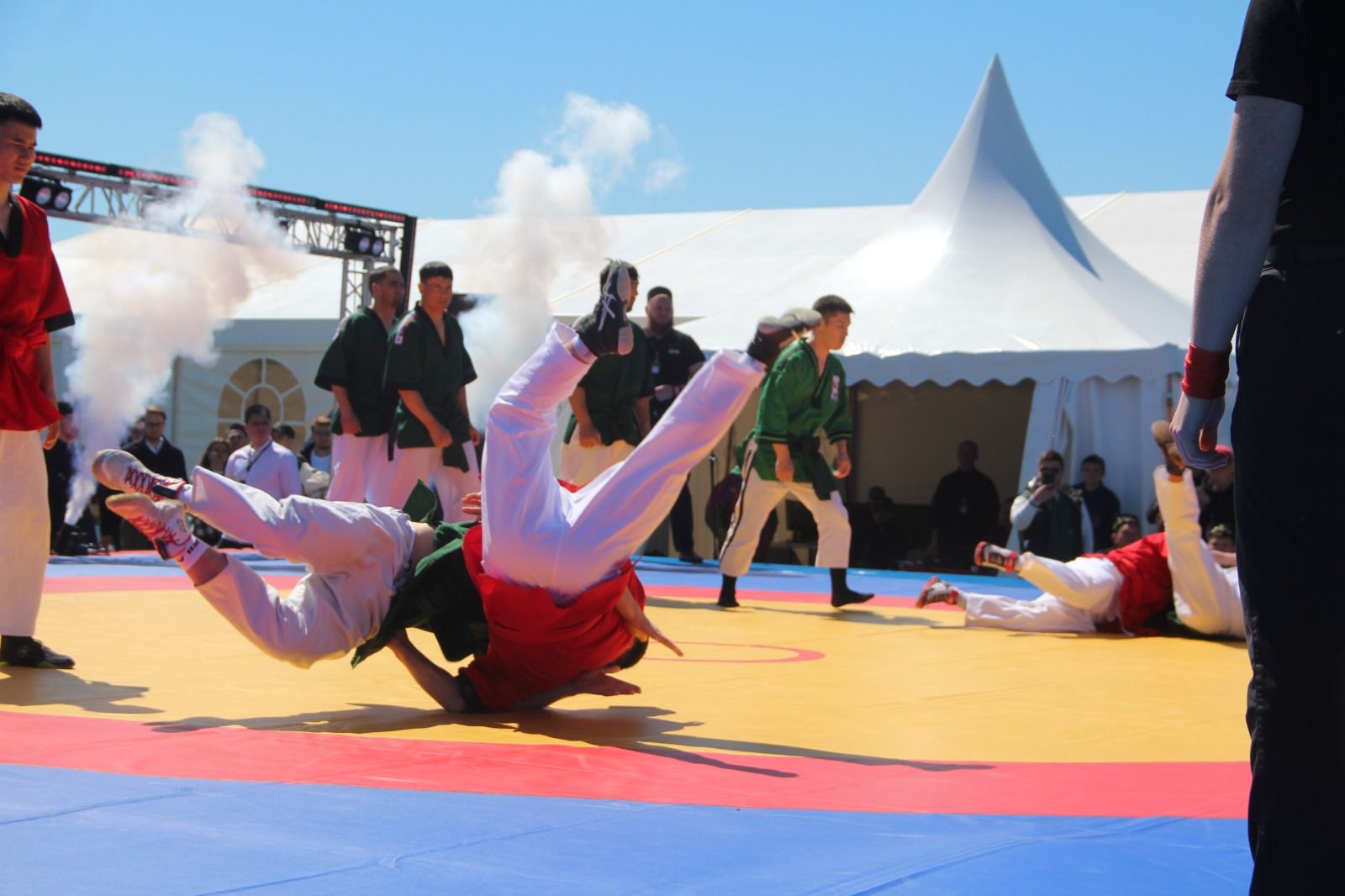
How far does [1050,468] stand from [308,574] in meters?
8.67

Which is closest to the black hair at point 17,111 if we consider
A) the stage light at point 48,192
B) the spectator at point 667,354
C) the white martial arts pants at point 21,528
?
the white martial arts pants at point 21,528

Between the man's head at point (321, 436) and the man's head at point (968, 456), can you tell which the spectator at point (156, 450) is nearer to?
the man's head at point (321, 436)

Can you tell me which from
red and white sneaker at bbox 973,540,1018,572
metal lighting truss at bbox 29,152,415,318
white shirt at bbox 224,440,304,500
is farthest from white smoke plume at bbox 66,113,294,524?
red and white sneaker at bbox 973,540,1018,572

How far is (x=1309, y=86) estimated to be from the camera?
1.96 metres

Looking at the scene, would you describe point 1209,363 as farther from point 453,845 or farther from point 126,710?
point 126,710

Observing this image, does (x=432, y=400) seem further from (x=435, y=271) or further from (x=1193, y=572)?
(x=1193, y=572)

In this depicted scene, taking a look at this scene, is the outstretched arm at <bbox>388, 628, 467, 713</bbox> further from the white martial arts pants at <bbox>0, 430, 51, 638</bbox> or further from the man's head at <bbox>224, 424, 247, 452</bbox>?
the man's head at <bbox>224, 424, 247, 452</bbox>

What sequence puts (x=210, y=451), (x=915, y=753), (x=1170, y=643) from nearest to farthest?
(x=915, y=753) → (x=1170, y=643) → (x=210, y=451)

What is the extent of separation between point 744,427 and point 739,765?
40.0 ft

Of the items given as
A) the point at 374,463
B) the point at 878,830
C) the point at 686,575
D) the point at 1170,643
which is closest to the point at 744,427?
the point at 686,575

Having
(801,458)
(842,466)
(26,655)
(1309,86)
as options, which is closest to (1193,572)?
(842,466)

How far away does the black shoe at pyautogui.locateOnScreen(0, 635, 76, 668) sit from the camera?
4699 mm

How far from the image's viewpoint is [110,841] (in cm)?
237

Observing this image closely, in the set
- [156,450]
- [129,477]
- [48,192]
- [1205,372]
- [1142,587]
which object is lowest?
[1142,587]
